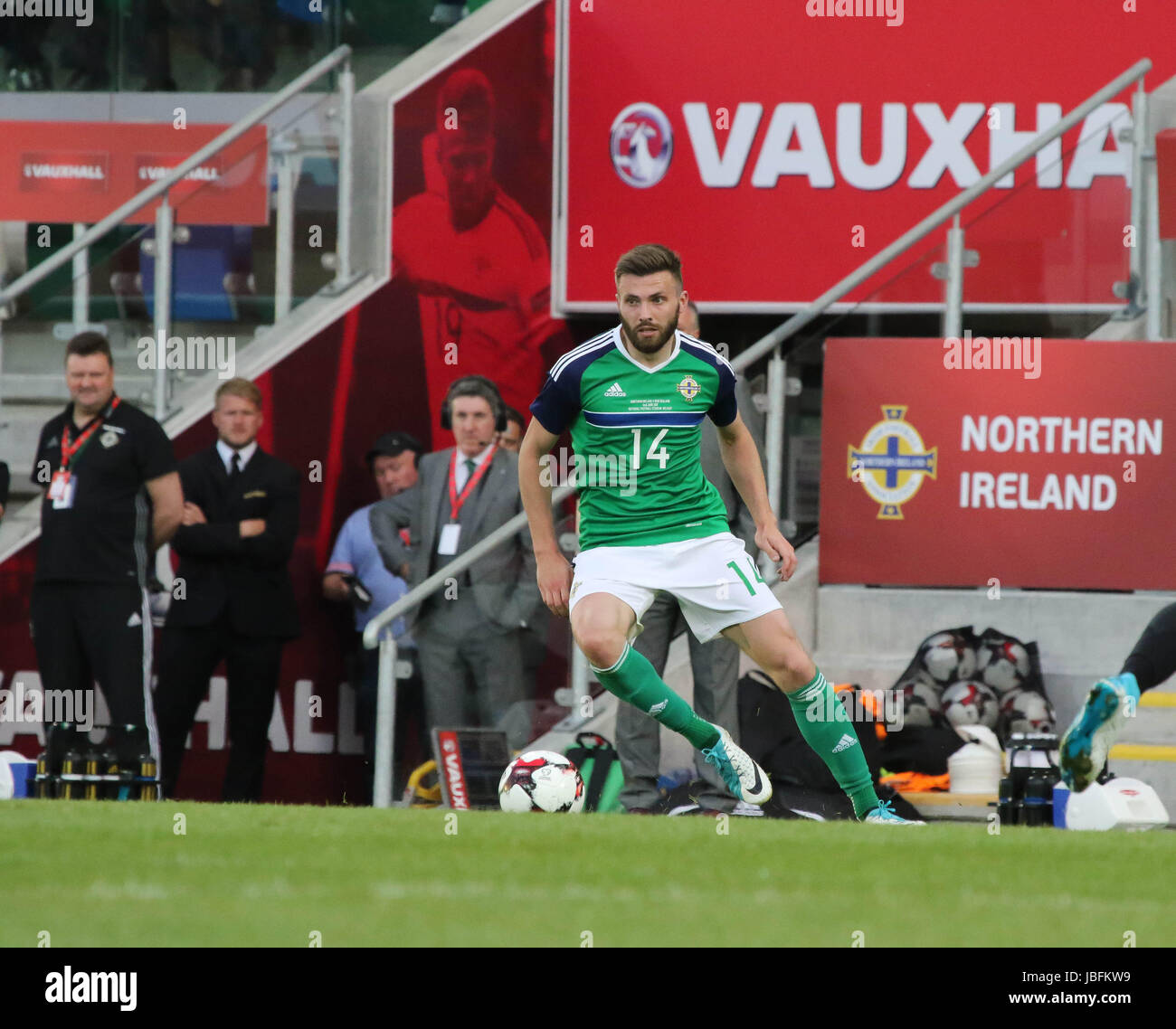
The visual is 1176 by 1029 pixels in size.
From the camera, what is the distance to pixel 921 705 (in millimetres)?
10125

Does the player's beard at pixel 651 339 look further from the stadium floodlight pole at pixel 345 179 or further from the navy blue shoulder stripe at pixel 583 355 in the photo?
the stadium floodlight pole at pixel 345 179

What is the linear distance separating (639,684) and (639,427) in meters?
0.91

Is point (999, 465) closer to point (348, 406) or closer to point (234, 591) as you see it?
point (234, 591)

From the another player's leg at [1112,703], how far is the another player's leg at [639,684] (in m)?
1.11

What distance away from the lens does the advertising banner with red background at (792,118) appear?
516 inches

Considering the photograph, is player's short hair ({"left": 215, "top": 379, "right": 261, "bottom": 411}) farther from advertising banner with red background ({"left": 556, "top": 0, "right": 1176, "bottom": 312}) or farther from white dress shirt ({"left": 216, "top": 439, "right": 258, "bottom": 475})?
advertising banner with red background ({"left": 556, "top": 0, "right": 1176, "bottom": 312})

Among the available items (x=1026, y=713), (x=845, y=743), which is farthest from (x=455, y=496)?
(x=845, y=743)

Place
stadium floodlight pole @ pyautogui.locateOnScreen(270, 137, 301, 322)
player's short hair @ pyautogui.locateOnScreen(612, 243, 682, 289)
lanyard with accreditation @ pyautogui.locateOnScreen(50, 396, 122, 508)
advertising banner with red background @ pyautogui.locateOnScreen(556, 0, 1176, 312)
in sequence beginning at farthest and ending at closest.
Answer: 1. advertising banner with red background @ pyautogui.locateOnScreen(556, 0, 1176, 312)
2. stadium floodlight pole @ pyautogui.locateOnScreen(270, 137, 301, 322)
3. lanyard with accreditation @ pyautogui.locateOnScreen(50, 396, 122, 508)
4. player's short hair @ pyautogui.locateOnScreen(612, 243, 682, 289)

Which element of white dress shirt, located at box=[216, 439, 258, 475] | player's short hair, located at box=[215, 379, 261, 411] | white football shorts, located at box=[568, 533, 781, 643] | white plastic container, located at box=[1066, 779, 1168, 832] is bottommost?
white plastic container, located at box=[1066, 779, 1168, 832]

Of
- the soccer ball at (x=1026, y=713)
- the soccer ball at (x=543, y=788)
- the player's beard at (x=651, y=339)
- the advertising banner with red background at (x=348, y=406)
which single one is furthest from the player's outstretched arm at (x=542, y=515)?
the advertising banner with red background at (x=348, y=406)

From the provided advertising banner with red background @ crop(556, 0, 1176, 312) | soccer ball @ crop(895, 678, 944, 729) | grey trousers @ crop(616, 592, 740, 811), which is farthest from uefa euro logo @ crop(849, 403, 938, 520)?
advertising banner with red background @ crop(556, 0, 1176, 312)

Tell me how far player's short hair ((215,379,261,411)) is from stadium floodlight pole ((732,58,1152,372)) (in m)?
2.49

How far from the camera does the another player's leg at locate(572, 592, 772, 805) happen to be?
7.23 meters
